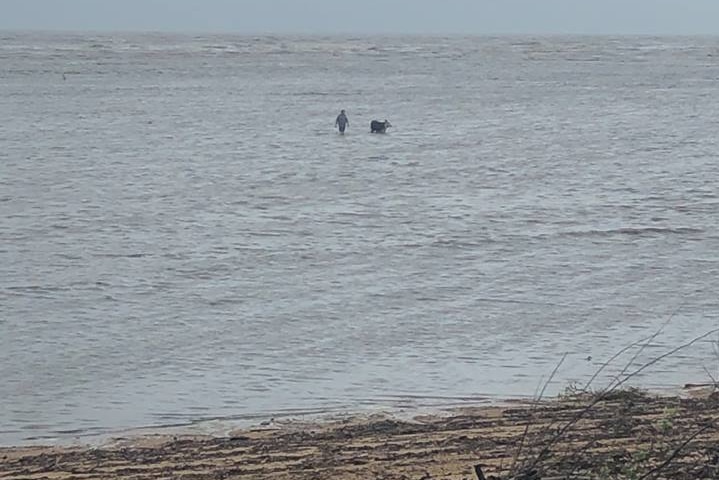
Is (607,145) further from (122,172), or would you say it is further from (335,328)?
(335,328)

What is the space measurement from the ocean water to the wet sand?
880 mm

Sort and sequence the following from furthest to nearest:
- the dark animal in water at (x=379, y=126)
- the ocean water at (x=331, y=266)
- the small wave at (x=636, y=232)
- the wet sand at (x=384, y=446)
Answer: the dark animal in water at (x=379, y=126), the small wave at (x=636, y=232), the ocean water at (x=331, y=266), the wet sand at (x=384, y=446)

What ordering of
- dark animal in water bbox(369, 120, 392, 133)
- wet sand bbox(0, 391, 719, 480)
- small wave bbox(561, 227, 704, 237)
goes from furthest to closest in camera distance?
dark animal in water bbox(369, 120, 392, 133)
small wave bbox(561, 227, 704, 237)
wet sand bbox(0, 391, 719, 480)

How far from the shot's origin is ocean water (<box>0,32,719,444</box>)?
11.1 m

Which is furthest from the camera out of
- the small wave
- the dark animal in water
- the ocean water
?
the dark animal in water

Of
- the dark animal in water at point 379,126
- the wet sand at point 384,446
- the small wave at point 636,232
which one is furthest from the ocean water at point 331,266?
the wet sand at point 384,446

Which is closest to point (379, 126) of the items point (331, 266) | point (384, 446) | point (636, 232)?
point (636, 232)

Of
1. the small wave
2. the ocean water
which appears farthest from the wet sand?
the small wave

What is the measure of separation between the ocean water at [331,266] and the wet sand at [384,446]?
880mm

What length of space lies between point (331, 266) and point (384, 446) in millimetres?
8066

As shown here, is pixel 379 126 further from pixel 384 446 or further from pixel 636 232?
pixel 384 446

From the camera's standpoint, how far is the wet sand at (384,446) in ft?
24.2

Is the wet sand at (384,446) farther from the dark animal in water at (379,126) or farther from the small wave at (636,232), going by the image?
the dark animal in water at (379,126)

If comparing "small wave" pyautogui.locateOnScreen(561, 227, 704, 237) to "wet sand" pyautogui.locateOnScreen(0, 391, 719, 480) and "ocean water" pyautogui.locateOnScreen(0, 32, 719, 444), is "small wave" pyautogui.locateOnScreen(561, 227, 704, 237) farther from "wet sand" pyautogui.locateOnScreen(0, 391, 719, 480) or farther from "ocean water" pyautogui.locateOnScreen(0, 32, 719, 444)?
"wet sand" pyautogui.locateOnScreen(0, 391, 719, 480)
